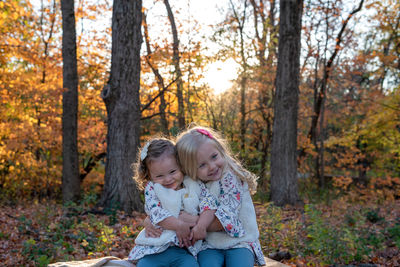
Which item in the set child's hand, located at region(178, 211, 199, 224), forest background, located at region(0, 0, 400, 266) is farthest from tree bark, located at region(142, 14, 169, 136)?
child's hand, located at region(178, 211, 199, 224)

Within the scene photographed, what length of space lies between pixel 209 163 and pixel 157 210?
518mm

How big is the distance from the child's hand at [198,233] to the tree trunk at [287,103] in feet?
20.2

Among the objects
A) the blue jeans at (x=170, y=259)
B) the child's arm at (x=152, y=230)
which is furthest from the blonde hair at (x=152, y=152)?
the blue jeans at (x=170, y=259)

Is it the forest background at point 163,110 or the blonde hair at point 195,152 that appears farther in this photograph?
the forest background at point 163,110

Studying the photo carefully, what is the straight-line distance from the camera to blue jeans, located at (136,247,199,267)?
2.50m

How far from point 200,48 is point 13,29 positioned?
18.2 ft

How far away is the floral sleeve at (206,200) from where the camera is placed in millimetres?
2590

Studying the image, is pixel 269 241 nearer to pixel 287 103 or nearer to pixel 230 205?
pixel 230 205

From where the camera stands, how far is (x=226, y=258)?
2633 mm

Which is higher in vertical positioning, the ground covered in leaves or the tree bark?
the tree bark

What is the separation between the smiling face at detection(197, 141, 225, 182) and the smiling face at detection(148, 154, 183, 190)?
0.56 ft

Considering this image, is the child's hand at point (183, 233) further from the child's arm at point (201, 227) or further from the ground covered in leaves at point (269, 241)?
the ground covered in leaves at point (269, 241)

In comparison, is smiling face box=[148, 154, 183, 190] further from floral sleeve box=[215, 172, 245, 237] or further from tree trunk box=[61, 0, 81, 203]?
tree trunk box=[61, 0, 81, 203]

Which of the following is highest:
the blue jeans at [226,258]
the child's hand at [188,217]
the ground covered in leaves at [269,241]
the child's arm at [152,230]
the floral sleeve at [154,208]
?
the floral sleeve at [154,208]
